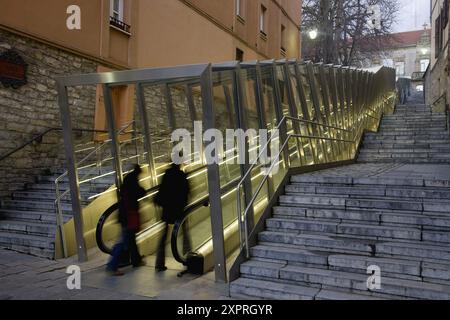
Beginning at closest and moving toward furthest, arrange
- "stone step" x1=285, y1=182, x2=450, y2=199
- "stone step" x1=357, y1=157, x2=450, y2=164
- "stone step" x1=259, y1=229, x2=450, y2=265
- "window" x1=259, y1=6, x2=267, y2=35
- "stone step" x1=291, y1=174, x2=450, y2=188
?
1. "stone step" x1=259, y1=229, x2=450, y2=265
2. "stone step" x1=285, y1=182, x2=450, y2=199
3. "stone step" x1=291, y1=174, x2=450, y2=188
4. "stone step" x1=357, y1=157, x2=450, y2=164
5. "window" x1=259, y1=6, x2=267, y2=35

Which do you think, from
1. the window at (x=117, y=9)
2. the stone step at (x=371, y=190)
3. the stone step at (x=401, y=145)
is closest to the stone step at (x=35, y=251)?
the stone step at (x=371, y=190)

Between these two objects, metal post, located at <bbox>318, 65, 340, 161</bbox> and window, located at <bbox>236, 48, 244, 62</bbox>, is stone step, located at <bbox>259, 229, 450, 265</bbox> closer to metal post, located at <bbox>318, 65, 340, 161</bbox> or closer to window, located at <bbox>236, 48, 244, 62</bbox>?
metal post, located at <bbox>318, 65, 340, 161</bbox>

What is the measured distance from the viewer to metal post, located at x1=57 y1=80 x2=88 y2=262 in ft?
21.9

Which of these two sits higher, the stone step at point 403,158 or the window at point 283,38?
the window at point 283,38

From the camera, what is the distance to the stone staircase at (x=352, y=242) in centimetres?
488

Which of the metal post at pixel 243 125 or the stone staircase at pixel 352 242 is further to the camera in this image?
the metal post at pixel 243 125

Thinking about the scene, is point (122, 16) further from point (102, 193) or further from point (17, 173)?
point (102, 193)

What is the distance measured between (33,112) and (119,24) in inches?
151

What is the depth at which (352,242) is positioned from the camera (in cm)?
561

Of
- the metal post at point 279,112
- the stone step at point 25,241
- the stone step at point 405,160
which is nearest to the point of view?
the stone step at point 25,241

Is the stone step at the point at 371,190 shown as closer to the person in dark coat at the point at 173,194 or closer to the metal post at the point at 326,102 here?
the person in dark coat at the point at 173,194

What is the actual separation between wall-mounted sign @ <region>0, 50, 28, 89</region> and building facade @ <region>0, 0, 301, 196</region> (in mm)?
20

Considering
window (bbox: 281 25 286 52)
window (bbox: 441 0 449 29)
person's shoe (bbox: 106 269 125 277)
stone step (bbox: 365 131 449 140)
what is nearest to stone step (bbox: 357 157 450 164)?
stone step (bbox: 365 131 449 140)

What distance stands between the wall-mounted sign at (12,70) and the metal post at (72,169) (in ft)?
10.3
